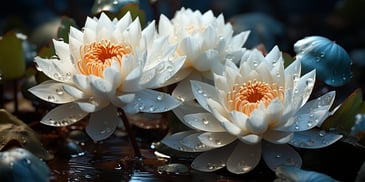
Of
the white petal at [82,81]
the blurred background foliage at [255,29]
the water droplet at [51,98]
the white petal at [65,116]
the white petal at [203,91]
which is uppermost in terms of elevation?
the white petal at [82,81]

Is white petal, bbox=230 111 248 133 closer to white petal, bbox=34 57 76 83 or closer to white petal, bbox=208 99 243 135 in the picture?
white petal, bbox=208 99 243 135

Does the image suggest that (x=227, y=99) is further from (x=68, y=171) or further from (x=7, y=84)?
(x=7, y=84)

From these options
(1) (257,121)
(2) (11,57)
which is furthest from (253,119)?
(2) (11,57)

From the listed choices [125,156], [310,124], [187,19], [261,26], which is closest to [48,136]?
[125,156]

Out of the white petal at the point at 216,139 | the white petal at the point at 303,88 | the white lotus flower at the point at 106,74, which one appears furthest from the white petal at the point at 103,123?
the white petal at the point at 303,88

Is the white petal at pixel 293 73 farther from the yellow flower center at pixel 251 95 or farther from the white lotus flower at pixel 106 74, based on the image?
the white lotus flower at pixel 106 74

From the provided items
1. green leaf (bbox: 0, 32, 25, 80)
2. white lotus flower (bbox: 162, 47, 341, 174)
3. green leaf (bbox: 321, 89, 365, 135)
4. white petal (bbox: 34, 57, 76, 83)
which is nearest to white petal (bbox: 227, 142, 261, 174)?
white lotus flower (bbox: 162, 47, 341, 174)
